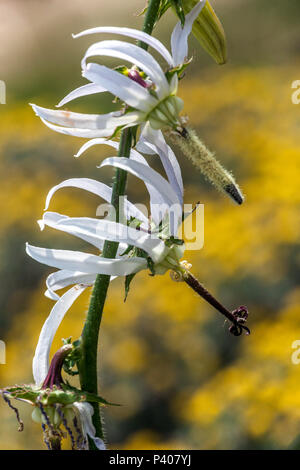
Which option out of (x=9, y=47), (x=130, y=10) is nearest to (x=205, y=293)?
(x=9, y=47)

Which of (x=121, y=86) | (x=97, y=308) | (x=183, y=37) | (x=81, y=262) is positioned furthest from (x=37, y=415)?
(x=183, y=37)

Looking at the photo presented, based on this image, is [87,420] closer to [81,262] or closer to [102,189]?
[81,262]

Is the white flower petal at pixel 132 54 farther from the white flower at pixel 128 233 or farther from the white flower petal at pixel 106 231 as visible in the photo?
the white flower petal at pixel 106 231

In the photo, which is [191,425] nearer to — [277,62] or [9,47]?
[277,62]

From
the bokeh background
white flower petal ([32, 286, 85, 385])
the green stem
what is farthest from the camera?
the bokeh background

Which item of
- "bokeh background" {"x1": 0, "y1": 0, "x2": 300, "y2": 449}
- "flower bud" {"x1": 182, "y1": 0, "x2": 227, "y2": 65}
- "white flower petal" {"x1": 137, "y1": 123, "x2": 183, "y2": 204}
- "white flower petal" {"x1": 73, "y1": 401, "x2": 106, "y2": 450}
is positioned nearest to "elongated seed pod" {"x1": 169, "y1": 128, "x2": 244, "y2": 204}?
"white flower petal" {"x1": 137, "y1": 123, "x2": 183, "y2": 204}

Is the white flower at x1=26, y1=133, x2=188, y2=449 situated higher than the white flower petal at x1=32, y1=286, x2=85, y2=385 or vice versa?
the white flower at x1=26, y1=133, x2=188, y2=449

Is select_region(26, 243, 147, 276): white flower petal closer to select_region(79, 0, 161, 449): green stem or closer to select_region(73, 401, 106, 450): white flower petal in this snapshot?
select_region(79, 0, 161, 449): green stem
